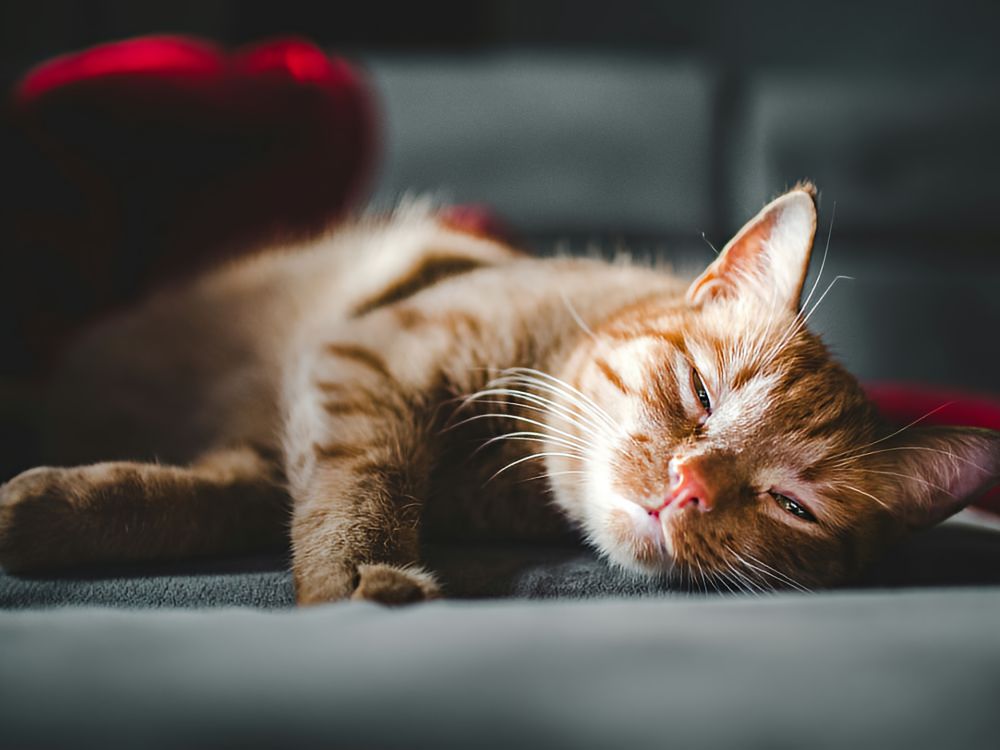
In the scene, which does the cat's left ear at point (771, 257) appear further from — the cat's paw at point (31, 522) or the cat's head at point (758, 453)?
the cat's paw at point (31, 522)

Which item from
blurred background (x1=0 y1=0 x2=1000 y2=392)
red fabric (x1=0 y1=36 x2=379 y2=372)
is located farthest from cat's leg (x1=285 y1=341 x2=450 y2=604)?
blurred background (x1=0 y1=0 x2=1000 y2=392)

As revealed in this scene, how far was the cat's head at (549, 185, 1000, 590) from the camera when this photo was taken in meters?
0.85

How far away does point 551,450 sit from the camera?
3.35 ft

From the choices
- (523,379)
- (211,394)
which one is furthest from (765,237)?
(211,394)

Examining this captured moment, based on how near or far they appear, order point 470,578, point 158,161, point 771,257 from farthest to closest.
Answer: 1. point 158,161
2. point 771,257
3. point 470,578

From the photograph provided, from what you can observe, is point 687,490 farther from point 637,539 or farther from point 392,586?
point 392,586

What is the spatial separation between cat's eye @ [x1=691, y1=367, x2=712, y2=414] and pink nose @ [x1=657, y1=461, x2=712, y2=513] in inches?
4.3

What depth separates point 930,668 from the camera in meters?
0.43

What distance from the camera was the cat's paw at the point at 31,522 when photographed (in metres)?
0.83

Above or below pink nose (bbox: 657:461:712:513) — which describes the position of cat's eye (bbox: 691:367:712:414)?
above

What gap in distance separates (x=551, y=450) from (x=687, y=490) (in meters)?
0.24

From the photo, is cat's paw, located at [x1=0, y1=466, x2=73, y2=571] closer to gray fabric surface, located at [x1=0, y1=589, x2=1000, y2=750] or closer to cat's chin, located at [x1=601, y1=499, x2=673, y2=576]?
gray fabric surface, located at [x1=0, y1=589, x2=1000, y2=750]

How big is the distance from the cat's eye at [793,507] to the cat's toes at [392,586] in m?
0.41

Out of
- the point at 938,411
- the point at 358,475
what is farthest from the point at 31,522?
the point at 938,411
